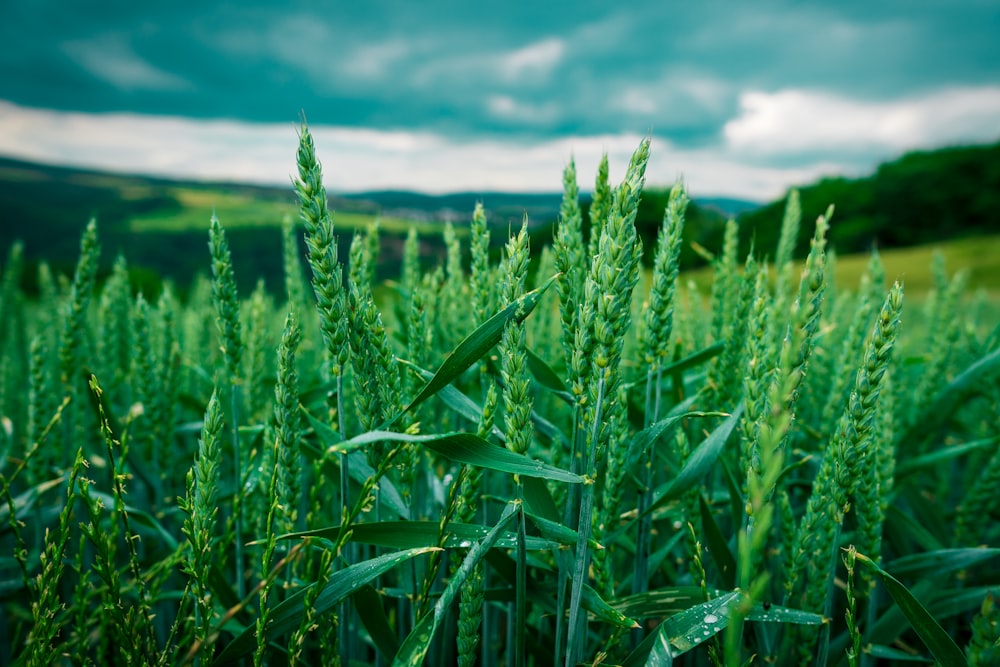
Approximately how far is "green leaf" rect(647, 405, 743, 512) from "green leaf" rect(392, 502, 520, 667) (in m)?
0.39

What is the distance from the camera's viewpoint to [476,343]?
0.90m

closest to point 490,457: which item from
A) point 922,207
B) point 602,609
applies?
point 602,609

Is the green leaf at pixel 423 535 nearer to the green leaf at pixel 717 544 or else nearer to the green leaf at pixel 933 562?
the green leaf at pixel 717 544

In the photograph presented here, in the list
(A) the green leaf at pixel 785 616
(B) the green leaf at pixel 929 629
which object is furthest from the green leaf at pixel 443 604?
(B) the green leaf at pixel 929 629

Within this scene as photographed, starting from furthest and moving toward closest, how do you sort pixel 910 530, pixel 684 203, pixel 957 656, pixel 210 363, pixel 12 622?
pixel 210 363
pixel 12 622
pixel 910 530
pixel 684 203
pixel 957 656

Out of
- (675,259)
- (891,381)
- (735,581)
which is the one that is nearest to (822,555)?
(735,581)

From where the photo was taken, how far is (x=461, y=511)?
1049 mm

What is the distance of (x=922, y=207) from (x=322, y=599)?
173ft

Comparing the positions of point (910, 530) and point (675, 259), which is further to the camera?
point (910, 530)

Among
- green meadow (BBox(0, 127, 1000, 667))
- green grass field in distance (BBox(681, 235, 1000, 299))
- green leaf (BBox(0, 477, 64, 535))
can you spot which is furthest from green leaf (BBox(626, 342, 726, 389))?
green grass field in distance (BBox(681, 235, 1000, 299))

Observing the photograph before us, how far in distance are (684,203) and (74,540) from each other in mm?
2282

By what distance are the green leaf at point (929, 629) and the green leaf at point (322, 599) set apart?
2.56 ft

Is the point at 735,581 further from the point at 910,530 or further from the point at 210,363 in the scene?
the point at 210,363

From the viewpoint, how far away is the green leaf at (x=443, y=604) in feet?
2.64
